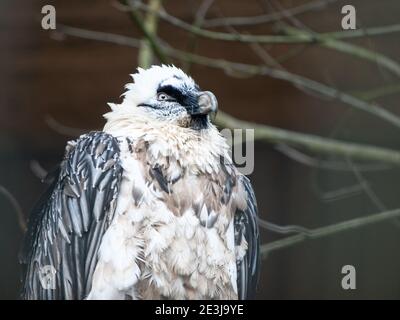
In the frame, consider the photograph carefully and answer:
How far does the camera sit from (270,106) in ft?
18.4

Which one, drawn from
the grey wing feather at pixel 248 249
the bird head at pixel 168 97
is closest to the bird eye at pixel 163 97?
the bird head at pixel 168 97

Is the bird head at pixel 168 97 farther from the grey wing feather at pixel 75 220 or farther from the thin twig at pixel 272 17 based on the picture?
the thin twig at pixel 272 17

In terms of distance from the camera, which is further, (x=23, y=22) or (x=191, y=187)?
(x=23, y=22)

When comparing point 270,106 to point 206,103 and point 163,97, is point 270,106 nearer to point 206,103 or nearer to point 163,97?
point 163,97

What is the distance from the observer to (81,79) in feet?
18.2

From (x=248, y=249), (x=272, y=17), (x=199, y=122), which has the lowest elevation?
(x=248, y=249)

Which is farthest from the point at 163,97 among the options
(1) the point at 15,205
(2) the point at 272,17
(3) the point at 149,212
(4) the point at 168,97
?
(2) the point at 272,17

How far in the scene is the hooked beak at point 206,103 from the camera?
3739 millimetres

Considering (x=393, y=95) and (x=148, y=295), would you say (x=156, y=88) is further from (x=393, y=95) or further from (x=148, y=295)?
(x=393, y=95)

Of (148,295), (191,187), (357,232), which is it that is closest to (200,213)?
(191,187)

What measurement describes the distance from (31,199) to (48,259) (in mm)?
1487

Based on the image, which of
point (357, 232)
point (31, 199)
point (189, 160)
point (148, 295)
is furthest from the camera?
point (357, 232)

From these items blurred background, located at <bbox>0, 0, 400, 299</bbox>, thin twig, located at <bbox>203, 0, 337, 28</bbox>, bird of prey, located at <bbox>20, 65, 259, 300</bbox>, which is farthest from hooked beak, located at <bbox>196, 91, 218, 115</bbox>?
blurred background, located at <bbox>0, 0, 400, 299</bbox>

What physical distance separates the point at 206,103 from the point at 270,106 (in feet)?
6.13
